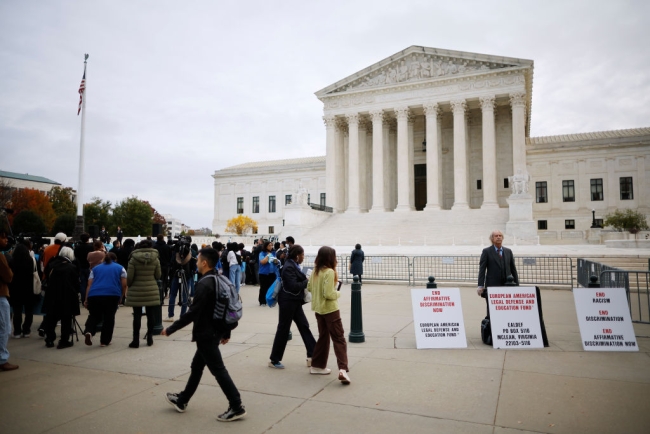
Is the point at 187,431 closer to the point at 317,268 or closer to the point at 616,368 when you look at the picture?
the point at 317,268

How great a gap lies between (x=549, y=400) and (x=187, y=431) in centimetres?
414

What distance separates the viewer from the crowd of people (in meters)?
4.73

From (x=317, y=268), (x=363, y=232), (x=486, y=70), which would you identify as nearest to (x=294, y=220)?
(x=363, y=232)

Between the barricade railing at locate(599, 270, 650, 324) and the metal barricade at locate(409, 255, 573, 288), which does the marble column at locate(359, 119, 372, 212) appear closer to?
the metal barricade at locate(409, 255, 573, 288)

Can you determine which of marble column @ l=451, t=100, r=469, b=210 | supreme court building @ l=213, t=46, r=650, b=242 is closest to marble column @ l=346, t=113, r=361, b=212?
supreme court building @ l=213, t=46, r=650, b=242

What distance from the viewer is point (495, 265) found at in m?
8.09

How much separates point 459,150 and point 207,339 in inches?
1669

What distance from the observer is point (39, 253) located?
13297 millimetres

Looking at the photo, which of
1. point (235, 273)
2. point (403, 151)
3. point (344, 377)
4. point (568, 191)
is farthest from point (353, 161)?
point (344, 377)

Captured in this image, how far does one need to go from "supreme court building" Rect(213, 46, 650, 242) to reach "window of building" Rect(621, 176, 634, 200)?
4.5 inches

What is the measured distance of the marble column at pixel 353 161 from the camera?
154ft

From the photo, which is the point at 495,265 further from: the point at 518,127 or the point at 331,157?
the point at 331,157

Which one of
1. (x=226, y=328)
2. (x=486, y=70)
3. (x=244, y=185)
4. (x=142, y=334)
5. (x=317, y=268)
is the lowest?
(x=142, y=334)

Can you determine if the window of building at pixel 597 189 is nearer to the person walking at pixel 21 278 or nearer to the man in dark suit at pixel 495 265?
the man in dark suit at pixel 495 265
